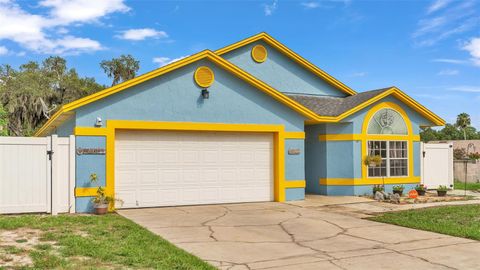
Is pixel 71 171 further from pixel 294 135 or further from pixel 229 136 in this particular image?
pixel 294 135

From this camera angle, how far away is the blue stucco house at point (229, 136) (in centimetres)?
1314

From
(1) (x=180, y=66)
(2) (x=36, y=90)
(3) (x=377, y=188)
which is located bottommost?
(3) (x=377, y=188)

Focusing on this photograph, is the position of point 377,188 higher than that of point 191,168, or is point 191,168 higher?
point 191,168

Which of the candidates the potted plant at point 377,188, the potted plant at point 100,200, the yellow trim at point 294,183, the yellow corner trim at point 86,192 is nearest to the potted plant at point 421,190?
the potted plant at point 377,188

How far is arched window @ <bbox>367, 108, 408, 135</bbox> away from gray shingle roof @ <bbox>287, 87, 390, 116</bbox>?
81 centimetres

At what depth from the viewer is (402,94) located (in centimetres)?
1761

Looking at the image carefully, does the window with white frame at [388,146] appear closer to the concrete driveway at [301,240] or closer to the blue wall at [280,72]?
the blue wall at [280,72]

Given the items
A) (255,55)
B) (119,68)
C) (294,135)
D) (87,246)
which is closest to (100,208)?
(87,246)

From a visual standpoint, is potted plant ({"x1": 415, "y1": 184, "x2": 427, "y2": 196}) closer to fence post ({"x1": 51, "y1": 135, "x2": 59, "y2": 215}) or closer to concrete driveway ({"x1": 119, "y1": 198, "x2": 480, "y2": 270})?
concrete driveway ({"x1": 119, "y1": 198, "x2": 480, "y2": 270})

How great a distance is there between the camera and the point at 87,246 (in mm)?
8000

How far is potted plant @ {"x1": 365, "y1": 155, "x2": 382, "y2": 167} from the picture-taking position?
55.2 feet

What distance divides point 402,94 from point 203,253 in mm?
12420

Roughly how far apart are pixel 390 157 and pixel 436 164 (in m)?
3.23

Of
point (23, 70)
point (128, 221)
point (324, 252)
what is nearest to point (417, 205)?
point (324, 252)
